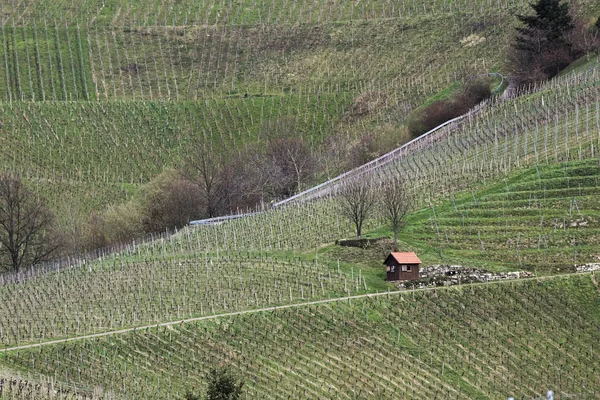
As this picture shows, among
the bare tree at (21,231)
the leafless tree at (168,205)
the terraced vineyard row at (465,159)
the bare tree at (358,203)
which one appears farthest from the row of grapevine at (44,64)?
the bare tree at (358,203)

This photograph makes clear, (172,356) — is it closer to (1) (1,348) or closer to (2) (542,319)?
(1) (1,348)

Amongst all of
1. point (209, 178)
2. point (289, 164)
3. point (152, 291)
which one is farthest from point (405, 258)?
point (289, 164)

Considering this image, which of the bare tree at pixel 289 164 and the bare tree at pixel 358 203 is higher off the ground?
the bare tree at pixel 289 164

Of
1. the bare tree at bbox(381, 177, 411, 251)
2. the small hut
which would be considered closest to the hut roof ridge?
the small hut

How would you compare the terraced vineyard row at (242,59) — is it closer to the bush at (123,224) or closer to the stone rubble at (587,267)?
the bush at (123,224)

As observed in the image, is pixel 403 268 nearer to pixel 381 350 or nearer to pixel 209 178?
pixel 381 350

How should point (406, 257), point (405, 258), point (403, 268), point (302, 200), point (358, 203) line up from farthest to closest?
1. point (302, 200)
2. point (358, 203)
3. point (406, 257)
4. point (405, 258)
5. point (403, 268)

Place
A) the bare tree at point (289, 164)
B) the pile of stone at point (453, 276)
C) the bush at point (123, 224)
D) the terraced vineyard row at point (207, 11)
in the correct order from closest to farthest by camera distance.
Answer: the pile of stone at point (453, 276)
the bush at point (123, 224)
the bare tree at point (289, 164)
the terraced vineyard row at point (207, 11)
